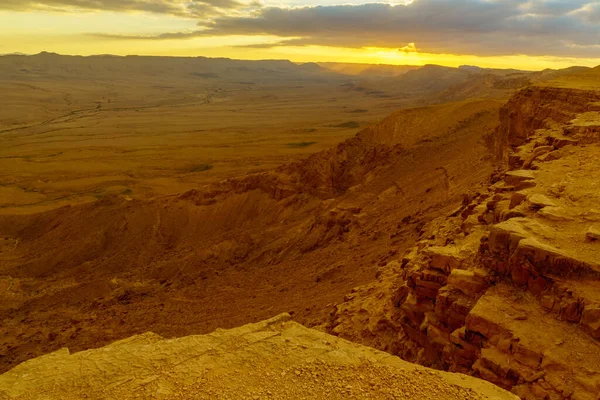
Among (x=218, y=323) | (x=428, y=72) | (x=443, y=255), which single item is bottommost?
(x=218, y=323)

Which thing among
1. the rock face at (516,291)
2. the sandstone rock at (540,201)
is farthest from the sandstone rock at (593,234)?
the sandstone rock at (540,201)

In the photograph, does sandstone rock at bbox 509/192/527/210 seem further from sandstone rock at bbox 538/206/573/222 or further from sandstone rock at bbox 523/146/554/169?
sandstone rock at bbox 523/146/554/169

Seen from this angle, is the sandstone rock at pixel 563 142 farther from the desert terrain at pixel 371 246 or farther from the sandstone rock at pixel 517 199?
the sandstone rock at pixel 517 199

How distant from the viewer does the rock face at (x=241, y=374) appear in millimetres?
5773

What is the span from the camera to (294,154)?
47906 mm

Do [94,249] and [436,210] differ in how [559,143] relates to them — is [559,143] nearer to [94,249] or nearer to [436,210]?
[436,210]

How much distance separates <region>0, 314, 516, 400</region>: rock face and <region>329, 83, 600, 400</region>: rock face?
983 mm

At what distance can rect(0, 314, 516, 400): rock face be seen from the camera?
577 cm

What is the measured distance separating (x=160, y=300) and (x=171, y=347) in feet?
35.5

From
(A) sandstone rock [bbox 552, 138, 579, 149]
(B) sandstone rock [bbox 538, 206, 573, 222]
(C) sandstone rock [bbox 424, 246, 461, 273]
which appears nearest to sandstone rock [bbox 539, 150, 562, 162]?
(A) sandstone rock [bbox 552, 138, 579, 149]

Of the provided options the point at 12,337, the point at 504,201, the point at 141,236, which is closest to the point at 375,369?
the point at 504,201

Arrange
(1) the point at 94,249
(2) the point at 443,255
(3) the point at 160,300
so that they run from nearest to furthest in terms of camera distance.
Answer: (2) the point at 443,255 → (3) the point at 160,300 → (1) the point at 94,249

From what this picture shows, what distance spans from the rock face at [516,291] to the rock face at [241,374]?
38.7 inches

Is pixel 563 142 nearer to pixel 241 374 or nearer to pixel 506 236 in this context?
pixel 506 236
